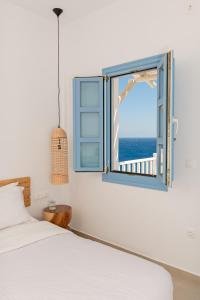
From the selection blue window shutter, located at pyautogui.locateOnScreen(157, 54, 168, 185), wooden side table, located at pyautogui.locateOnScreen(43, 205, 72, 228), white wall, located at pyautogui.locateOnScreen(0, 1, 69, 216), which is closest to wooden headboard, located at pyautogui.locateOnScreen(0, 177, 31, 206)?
white wall, located at pyautogui.locateOnScreen(0, 1, 69, 216)

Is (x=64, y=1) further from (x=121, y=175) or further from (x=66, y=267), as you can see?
(x=66, y=267)

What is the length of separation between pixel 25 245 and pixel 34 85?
79.5 inches

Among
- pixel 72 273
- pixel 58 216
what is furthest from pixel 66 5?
pixel 72 273

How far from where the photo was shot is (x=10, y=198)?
2582 mm

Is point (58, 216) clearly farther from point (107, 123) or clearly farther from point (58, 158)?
point (107, 123)

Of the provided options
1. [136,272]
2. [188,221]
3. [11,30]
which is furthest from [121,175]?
[11,30]

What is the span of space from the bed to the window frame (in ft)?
2.95

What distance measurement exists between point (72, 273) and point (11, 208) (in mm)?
1148

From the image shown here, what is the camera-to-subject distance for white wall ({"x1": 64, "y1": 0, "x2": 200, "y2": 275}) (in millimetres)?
2453

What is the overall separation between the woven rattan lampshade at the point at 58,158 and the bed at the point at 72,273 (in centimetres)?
121

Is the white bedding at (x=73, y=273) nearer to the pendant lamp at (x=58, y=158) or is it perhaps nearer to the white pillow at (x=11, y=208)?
the white pillow at (x=11, y=208)

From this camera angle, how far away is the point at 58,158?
3.32 meters

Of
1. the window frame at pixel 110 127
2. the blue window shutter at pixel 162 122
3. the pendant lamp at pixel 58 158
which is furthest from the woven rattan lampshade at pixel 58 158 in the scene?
the blue window shutter at pixel 162 122

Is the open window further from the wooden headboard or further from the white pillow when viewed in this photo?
the white pillow
